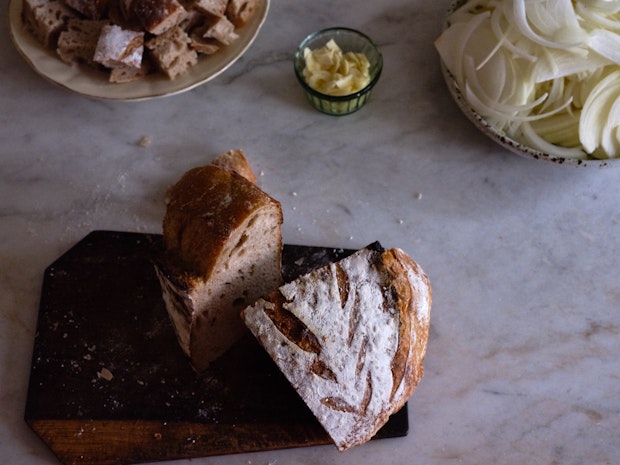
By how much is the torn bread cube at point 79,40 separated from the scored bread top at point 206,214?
0.61 m

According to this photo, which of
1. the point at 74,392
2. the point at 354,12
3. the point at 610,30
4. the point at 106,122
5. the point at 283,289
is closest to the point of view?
the point at 283,289

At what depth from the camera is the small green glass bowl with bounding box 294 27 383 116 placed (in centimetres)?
212

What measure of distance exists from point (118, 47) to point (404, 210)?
0.96 metres

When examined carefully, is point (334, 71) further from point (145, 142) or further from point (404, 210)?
point (145, 142)

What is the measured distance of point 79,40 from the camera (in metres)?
2.08

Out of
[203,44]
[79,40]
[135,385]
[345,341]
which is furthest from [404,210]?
[79,40]

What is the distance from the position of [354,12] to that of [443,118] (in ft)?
1.64

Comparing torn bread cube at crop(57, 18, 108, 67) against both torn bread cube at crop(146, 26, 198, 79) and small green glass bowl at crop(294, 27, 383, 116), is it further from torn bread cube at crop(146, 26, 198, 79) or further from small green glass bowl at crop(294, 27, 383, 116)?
small green glass bowl at crop(294, 27, 383, 116)

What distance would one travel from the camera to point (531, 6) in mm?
1921

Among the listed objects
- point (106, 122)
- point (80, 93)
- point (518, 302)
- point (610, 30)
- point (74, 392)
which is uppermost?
point (610, 30)

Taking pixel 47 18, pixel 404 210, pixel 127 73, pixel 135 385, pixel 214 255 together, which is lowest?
pixel 135 385

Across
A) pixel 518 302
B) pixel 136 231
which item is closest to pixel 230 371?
pixel 136 231

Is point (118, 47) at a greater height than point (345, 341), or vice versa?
point (118, 47)

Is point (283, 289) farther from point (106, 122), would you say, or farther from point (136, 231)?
point (106, 122)
